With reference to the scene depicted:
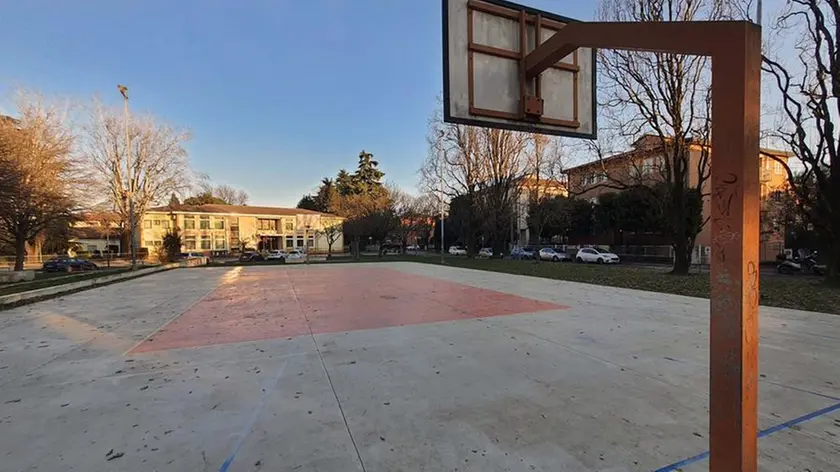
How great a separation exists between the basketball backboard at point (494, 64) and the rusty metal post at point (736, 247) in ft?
7.21

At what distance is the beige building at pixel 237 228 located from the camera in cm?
5072

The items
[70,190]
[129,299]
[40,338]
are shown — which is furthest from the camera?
[70,190]

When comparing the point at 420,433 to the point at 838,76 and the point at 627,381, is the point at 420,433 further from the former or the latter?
the point at 838,76

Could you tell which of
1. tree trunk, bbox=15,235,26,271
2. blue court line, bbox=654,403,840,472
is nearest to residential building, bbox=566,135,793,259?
blue court line, bbox=654,403,840,472

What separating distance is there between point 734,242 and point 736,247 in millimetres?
26

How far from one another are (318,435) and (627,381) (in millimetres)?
3275

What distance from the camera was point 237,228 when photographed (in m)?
57.1

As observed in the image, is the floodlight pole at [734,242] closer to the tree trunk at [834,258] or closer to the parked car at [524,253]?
the tree trunk at [834,258]

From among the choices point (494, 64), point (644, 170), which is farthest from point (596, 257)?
point (494, 64)

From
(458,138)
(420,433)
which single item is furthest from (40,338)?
(458,138)

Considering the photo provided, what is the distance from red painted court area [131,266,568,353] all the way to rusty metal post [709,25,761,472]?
235 inches

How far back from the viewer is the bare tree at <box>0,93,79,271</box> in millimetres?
17984

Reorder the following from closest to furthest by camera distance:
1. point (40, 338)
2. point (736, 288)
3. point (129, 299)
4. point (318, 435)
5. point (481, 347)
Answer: point (736, 288) → point (318, 435) → point (481, 347) → point (40, 338) → point (129, 299)

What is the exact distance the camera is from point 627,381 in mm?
4270
